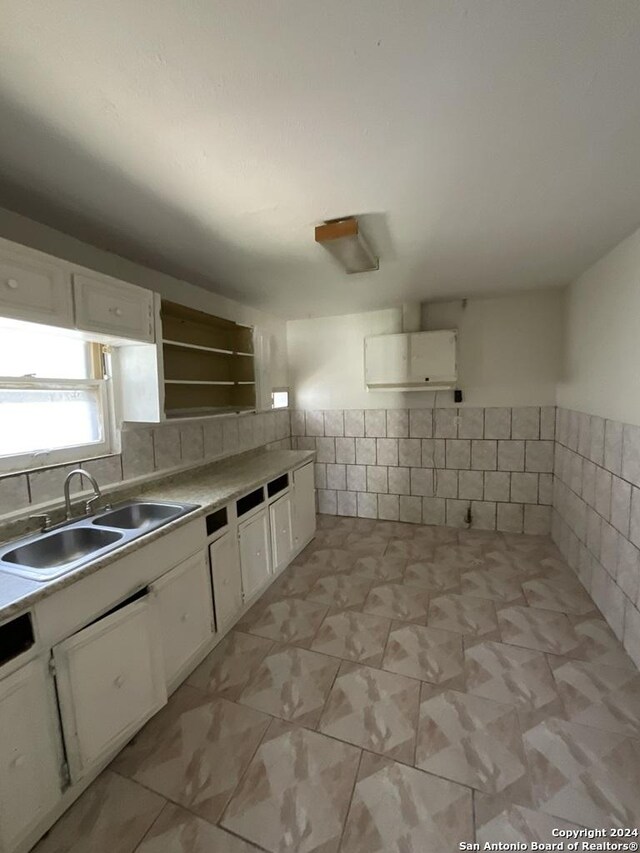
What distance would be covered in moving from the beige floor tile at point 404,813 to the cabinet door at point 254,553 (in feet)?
4.04

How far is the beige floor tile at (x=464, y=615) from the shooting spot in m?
2.15

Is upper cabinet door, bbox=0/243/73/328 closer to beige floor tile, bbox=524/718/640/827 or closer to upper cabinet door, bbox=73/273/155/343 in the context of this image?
upper cabinet door, bbox=73/273/155/343

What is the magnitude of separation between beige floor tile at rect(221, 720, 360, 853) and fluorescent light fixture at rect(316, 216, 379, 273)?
7.62 feet

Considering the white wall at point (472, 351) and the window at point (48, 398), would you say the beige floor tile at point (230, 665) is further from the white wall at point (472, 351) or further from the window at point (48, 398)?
the white wall at point (472, 351)

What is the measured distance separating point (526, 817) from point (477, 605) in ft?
4.07

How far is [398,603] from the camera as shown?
244cm

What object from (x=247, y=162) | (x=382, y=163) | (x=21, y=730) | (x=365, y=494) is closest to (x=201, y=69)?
(x=247, y=162)

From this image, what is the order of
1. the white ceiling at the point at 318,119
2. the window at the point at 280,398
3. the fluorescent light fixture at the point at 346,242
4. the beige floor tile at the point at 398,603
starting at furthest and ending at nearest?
the window at the point at 280,398, the beige floor tile at the point at 398,603, the fluorescent light fixture at the point at 346,242, the white ceiling at the point at 318,119

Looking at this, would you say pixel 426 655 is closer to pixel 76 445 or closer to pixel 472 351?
pixel 76 445

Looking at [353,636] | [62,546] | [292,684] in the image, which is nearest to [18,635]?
[62,546]

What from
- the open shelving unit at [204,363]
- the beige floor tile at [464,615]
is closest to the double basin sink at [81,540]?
the open shelving unit at [204,363]

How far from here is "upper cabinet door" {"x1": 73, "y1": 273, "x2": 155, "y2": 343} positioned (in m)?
1.63

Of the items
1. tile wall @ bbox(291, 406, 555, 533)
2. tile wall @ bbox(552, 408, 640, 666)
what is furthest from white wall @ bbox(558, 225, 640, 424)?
tile wall @ bbox(291, 406, 555, 533)

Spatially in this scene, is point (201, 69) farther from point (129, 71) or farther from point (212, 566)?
point (212, 566)
